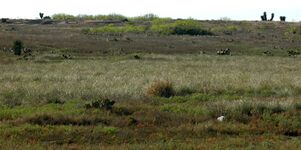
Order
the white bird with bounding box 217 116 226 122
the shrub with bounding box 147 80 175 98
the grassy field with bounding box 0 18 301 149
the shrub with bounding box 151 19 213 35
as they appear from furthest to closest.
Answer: the shrub with bounding box 151 19 213 35 → the shrub with bounding box 147 80 175 98 → the white bird with bounding box 217 116 226 122 → the grassy field with bounding box 0 18 301 149

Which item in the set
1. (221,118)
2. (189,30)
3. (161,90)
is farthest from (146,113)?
(189,30)

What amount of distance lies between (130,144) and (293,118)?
232 inches

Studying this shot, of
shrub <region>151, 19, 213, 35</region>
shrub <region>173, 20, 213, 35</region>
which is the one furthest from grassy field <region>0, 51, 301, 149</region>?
shrub <region>173, 20, 213, 35</region>

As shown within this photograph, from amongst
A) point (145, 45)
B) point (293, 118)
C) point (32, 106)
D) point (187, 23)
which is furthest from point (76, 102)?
point (187, 23)

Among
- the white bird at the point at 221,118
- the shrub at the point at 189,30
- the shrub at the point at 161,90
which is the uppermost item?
the shrub at the point at 189,30

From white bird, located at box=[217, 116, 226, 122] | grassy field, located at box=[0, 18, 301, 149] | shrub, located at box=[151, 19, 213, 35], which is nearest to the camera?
grassy field, located at box=[0, 18, 301, 149]

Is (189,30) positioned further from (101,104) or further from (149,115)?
(149,115)

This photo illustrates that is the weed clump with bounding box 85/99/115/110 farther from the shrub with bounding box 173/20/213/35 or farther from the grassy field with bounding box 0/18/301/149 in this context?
the shrub with bounding box 173/20/213/35

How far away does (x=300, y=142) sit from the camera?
13.2 meters

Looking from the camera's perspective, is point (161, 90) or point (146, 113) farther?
point (161, 90)

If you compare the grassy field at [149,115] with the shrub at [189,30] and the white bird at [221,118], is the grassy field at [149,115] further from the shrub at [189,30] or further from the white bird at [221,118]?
the shrub at [189,30]

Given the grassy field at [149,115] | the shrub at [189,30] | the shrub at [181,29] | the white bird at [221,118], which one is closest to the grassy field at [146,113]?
the grassy field at [149,115]

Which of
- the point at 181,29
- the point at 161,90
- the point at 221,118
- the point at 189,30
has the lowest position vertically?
A: the point at 221,118

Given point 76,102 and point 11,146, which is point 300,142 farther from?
point 76,102
